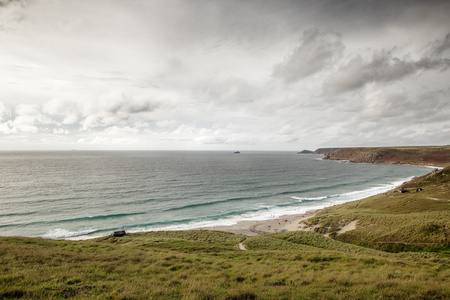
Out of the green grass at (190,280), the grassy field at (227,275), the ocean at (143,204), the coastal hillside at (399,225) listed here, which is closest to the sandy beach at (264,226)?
the ocean at (143,204)

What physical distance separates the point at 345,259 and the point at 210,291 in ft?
56.3

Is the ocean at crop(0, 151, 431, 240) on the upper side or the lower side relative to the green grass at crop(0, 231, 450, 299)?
lower

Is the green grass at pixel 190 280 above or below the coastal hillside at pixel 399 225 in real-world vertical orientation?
above

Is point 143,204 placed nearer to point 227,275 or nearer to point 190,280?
point 227,275

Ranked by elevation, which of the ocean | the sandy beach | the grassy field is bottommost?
the sandy beach

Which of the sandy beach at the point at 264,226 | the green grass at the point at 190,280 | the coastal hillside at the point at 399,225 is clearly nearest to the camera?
the green grass at the point at 190,280

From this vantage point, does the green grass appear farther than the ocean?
No

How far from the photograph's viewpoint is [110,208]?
57531 mm

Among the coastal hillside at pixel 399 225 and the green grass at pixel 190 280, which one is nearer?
the green grass at pixel 190 280

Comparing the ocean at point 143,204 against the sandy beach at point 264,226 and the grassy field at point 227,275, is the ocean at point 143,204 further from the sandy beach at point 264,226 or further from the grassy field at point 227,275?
the grassy field at point 227,275

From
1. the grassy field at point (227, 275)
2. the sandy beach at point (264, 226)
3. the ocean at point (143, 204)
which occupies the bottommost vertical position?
the sandy beach at point (264, 226)

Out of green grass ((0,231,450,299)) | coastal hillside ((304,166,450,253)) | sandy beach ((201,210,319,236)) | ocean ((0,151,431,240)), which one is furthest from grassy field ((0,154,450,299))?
ocean ((0,151,431,240))

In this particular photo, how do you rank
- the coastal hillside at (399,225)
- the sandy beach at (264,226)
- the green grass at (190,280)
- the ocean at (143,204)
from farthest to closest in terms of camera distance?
1. the ocean at (143,204)
2. the sandy beach at (264,226)
3. the coastal hillside at (399,225)
4. the green grass at (190,280)

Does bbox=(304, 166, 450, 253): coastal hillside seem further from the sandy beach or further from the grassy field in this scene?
the sandy beach
